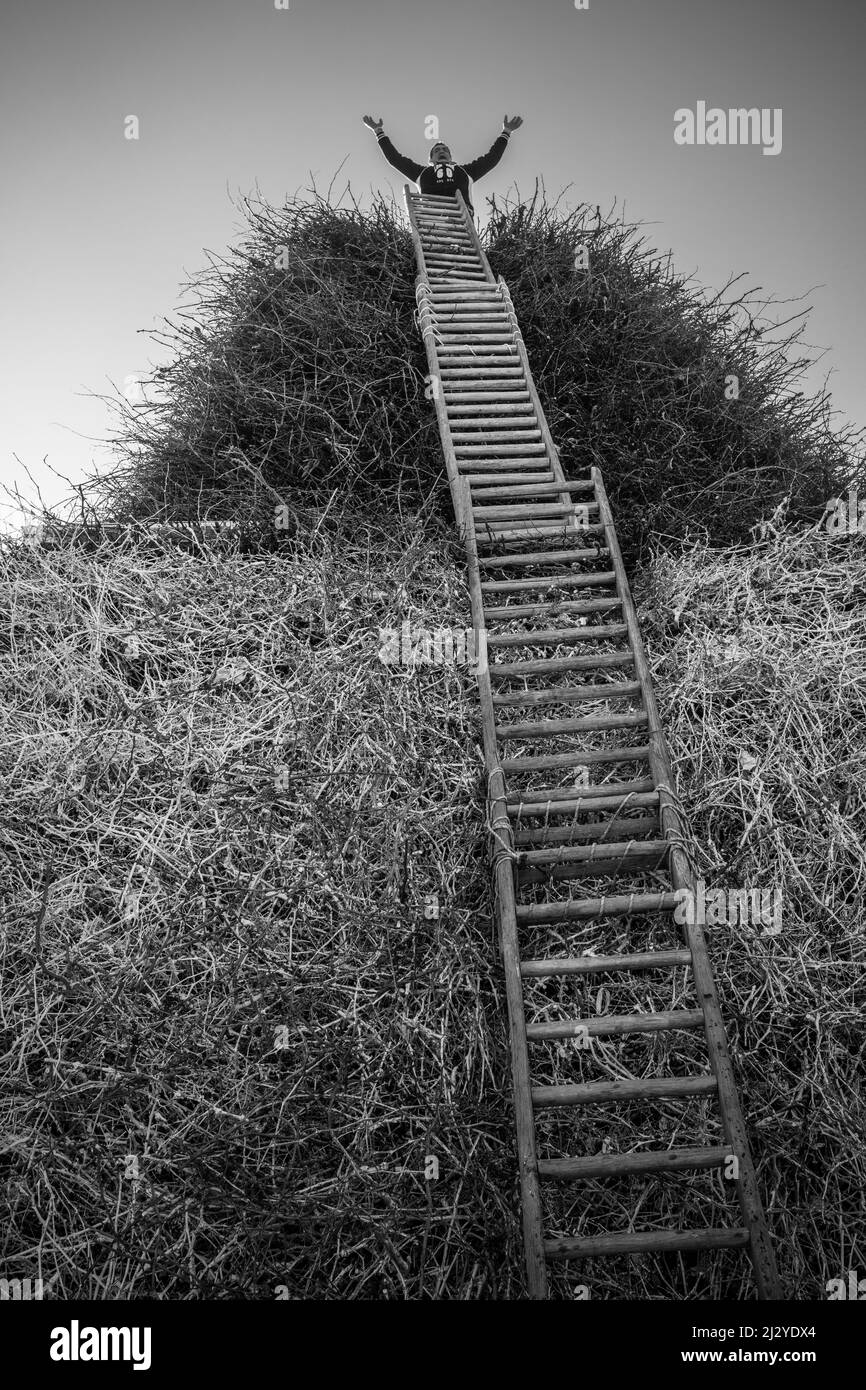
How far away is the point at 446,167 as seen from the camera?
8.20 m

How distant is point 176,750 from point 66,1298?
2.22 m

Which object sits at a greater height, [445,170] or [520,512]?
[445,170]

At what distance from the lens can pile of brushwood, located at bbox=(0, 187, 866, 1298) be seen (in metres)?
3.04

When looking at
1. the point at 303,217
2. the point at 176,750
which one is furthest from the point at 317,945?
the point at 303,217

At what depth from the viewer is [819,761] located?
418 centimetres

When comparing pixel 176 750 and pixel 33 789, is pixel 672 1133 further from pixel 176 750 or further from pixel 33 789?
pixel 33 789

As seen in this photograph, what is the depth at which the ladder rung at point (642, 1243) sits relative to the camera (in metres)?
2.66

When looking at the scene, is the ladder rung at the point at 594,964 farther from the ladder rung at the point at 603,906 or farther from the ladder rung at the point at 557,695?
the ladder rung at the point at 557,695

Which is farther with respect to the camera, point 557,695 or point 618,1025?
point 557,695

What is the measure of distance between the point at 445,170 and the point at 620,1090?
8.56 metres

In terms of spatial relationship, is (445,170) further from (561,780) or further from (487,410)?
(561,780)

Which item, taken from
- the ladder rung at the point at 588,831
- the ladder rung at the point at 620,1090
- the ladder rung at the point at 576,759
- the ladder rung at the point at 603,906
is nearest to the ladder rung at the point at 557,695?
the ladder rung at the point at 576,759

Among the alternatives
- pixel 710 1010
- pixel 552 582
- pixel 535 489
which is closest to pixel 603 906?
pixel 710 1010

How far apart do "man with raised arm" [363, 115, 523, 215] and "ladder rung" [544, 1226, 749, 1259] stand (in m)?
8.55
